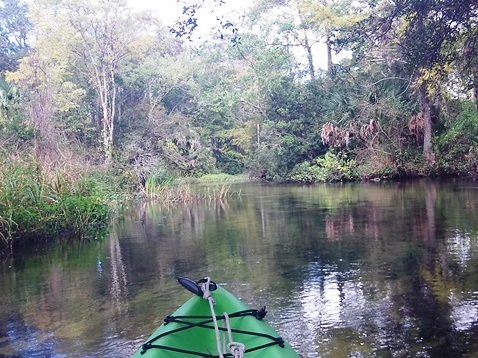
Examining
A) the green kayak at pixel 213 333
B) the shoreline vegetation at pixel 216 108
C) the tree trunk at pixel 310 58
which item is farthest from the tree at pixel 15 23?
the green kayak at pixel 213 333

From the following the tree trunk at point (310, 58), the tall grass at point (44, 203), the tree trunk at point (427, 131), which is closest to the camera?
the tall grass at point (44, 203)

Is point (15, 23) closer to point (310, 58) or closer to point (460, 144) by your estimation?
point (310, 58)

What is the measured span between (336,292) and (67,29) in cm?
2078

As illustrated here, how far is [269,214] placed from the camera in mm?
12523

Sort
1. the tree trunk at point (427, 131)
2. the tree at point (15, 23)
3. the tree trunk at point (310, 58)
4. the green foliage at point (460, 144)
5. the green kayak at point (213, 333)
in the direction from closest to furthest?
the green kayak at point (213, 333) < the green foliage at point (460, 144) < the tree trunk at point (427, 131) < the tree trunk at point (310, 58) < the tree at point (15, 23)

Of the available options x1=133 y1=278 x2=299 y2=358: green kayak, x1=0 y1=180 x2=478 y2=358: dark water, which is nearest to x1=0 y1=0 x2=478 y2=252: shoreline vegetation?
x1=0 y1=180 x2=478 y2=358: dark water

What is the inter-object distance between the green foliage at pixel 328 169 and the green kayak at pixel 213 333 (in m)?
19.0

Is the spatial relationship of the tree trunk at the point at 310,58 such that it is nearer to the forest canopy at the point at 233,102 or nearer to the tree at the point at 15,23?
the forest canopy at the point at 233,102

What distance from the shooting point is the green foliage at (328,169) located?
21.9 m

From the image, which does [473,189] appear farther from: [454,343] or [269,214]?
[454,343]

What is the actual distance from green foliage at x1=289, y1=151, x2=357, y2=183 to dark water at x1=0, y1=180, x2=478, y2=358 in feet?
33.1

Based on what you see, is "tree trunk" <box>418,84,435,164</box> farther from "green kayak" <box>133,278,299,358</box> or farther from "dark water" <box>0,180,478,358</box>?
"green kayak" <box>133,278,299,358</box>

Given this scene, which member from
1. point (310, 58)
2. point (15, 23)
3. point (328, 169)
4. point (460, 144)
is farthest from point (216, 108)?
point (15, 23)

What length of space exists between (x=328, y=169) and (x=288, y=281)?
16.7 m
